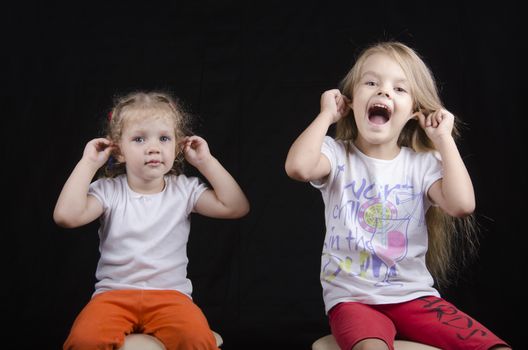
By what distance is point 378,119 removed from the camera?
252 cm

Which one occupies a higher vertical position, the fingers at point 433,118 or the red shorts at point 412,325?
the fingers at point 433,118

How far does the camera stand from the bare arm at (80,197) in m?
2.42

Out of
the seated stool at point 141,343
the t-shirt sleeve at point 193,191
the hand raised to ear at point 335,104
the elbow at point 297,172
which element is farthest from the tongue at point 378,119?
the seated stool at point 141,343

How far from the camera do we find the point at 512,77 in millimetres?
3240

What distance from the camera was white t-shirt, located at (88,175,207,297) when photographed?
2459 mm

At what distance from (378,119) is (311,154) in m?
0.26

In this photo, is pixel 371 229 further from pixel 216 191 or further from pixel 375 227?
pixel 216 191

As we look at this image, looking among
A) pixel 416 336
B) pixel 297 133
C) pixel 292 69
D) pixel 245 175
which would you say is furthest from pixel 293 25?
pixel 416 336

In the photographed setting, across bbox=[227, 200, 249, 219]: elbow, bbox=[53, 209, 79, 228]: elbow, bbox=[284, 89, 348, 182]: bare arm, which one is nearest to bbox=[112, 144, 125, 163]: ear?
bbox=[53, 209, 79, 228]: elbow

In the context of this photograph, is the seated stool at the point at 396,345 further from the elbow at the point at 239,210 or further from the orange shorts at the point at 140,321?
the elbow at the point at 239,210

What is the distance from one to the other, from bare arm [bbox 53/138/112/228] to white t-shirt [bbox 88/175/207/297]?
0.05 metres

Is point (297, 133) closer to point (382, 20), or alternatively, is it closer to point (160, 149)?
point (382, 20)

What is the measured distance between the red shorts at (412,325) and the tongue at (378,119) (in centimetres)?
55

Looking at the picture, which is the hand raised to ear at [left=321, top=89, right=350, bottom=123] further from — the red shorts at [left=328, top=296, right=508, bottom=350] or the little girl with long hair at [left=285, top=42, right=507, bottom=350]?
the red shorts at [left=328, top=296, right=508, bottom=350]
